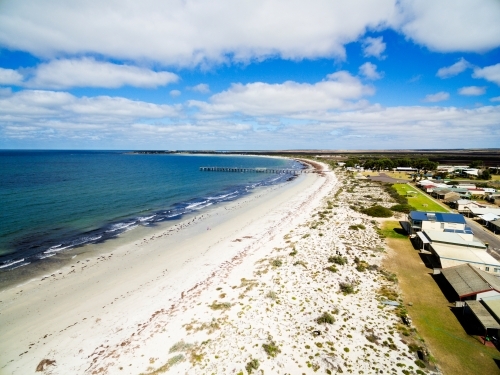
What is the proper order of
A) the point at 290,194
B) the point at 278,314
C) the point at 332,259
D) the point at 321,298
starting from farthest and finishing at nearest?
the point at 290,194, the point at 332,259, the point at 321,298, the point at 278,314

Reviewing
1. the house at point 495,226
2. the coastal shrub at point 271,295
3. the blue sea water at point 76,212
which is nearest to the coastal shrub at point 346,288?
the coastal shrub at point 271,295

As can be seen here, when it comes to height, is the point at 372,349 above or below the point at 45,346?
above

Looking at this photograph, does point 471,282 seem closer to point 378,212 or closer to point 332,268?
point 332,268

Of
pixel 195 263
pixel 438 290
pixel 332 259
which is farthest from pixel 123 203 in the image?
pixel 438 290

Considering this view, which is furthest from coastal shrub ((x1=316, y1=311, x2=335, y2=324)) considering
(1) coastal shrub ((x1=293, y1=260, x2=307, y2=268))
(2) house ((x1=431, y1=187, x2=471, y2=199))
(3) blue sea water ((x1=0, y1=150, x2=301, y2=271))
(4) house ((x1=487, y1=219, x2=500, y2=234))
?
(2) house ((x1=431, y1=187, x2=471, y2=199))

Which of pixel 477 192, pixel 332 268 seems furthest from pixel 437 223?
pixel 477 192

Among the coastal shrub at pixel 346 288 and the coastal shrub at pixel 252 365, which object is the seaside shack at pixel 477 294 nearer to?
the coastal shrub at pixel 346 288

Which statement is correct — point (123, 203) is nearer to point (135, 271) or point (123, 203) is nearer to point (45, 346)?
point (135, 271)
